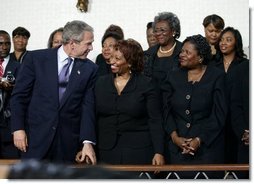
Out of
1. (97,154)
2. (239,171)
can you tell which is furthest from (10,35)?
(239,171)

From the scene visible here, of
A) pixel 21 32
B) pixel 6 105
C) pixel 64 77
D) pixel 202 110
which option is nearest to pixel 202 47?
pixel 202 110

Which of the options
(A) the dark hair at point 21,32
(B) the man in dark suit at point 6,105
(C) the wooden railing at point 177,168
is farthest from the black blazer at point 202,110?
(A) the dark hair at point 21,32

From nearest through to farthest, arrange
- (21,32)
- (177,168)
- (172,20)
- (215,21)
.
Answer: (177,168), (172,20), (215,21), (21,32)

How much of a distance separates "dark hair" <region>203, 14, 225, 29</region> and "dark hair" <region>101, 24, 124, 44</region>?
0.57 metres

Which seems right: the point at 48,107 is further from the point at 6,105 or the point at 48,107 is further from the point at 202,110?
the point at 202,110

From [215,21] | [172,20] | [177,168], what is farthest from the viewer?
[215,21]

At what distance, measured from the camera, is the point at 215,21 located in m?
4.07

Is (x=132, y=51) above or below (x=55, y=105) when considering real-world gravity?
above

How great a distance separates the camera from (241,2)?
4082mm

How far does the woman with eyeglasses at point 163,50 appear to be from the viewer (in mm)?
3661

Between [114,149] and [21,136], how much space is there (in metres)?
0.50

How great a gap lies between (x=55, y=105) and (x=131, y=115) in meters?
0.41

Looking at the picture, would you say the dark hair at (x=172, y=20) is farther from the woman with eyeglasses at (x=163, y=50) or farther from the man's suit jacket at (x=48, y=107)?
the man's suit jacket at (x=48, y=107)

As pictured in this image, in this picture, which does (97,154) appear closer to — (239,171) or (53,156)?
(53,156)
